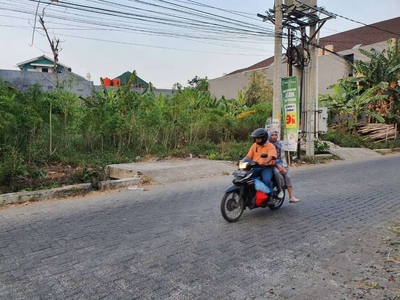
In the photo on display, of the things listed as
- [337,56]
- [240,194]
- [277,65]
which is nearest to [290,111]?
[277,65]

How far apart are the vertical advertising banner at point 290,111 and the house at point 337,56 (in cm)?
1244

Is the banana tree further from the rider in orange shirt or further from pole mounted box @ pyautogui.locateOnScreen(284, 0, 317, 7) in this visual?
the rider in orange shirt

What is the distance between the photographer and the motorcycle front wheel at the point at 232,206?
16.6 ft

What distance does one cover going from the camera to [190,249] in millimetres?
4000

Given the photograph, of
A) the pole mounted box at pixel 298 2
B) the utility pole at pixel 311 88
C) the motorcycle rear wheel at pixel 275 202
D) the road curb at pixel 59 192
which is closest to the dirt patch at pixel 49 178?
the road curb at pixel 59 192

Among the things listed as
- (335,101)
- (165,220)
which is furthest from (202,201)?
(335,101)

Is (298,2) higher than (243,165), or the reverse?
(298,2)

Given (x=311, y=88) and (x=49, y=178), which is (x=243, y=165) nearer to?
(x=49, y=178)

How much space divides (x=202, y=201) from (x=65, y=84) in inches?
285

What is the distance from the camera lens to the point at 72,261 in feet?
12.0

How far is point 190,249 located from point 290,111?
9309 millimetres

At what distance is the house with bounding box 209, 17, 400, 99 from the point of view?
27594 millimetres

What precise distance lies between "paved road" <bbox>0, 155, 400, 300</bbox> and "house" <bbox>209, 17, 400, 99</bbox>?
20.2 meters

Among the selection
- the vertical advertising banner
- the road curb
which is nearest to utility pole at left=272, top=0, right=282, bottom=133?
the vertical advertising banner
